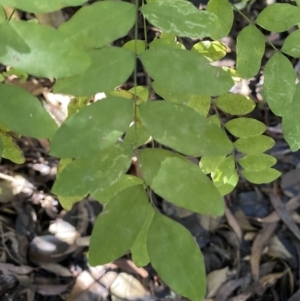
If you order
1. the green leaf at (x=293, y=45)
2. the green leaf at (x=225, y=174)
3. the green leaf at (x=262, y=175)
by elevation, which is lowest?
the green leaf at (x=262, y=175)

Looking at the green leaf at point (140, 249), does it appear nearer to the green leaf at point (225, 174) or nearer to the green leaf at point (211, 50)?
the green leaf at point (225, 174)

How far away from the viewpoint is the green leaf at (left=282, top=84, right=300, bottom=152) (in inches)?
36.8

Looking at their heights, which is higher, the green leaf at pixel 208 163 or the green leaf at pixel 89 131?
the green leaf at pixel 89 131

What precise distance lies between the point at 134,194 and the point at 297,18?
0.45 m

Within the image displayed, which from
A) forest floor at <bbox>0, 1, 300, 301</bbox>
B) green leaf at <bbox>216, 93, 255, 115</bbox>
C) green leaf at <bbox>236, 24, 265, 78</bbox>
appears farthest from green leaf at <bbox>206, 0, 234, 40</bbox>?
forest floor at <bbox>0, 1, 300, 301</bbox>

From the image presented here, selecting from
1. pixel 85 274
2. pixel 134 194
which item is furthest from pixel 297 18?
pixel 85 274

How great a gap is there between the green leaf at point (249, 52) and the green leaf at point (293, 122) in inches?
3.4

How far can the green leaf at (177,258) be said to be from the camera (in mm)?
737

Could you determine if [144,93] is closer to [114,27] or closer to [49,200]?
[114,27]

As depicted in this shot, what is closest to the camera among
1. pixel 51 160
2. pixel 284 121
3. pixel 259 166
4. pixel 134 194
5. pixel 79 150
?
pixel 79 150

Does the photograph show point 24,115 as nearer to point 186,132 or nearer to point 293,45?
point 186,132

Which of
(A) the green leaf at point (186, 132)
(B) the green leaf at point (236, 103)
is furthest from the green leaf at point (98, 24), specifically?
(B) the green leaf at point (236, 103)

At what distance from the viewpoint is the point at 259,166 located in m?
1.06

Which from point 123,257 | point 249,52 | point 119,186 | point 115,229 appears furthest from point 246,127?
point 123,257
